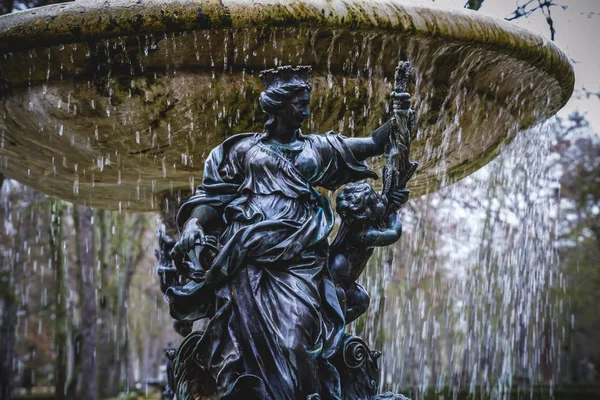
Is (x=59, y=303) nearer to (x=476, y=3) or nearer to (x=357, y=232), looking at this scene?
(x=476, y=3)

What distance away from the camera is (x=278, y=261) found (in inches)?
167

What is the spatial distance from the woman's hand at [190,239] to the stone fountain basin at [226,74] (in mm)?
1278

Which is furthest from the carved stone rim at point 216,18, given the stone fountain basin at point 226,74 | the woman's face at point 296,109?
the woman's face at point 296,109

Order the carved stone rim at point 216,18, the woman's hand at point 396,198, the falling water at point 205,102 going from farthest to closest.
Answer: the falling water at point 205,102 < the carved stone rim at point 216,18 < the woman's hand at point 396,198

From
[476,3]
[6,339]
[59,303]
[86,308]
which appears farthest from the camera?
[6,339]

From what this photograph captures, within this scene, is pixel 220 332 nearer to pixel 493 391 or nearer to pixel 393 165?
pixel 393 165

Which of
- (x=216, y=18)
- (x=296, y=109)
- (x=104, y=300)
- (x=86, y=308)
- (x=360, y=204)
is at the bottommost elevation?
(x=86, y=308)

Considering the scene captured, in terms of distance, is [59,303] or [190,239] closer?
[190,239]

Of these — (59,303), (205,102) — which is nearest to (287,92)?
(205,102)

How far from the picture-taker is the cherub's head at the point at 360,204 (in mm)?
4512

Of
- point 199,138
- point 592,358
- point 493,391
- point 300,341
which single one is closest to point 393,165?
point 300,341

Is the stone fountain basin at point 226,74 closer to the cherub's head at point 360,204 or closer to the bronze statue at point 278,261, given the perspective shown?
the bronze statue at point 278,261

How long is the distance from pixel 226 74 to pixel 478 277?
1758cm

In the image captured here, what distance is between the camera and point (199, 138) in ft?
19.0
